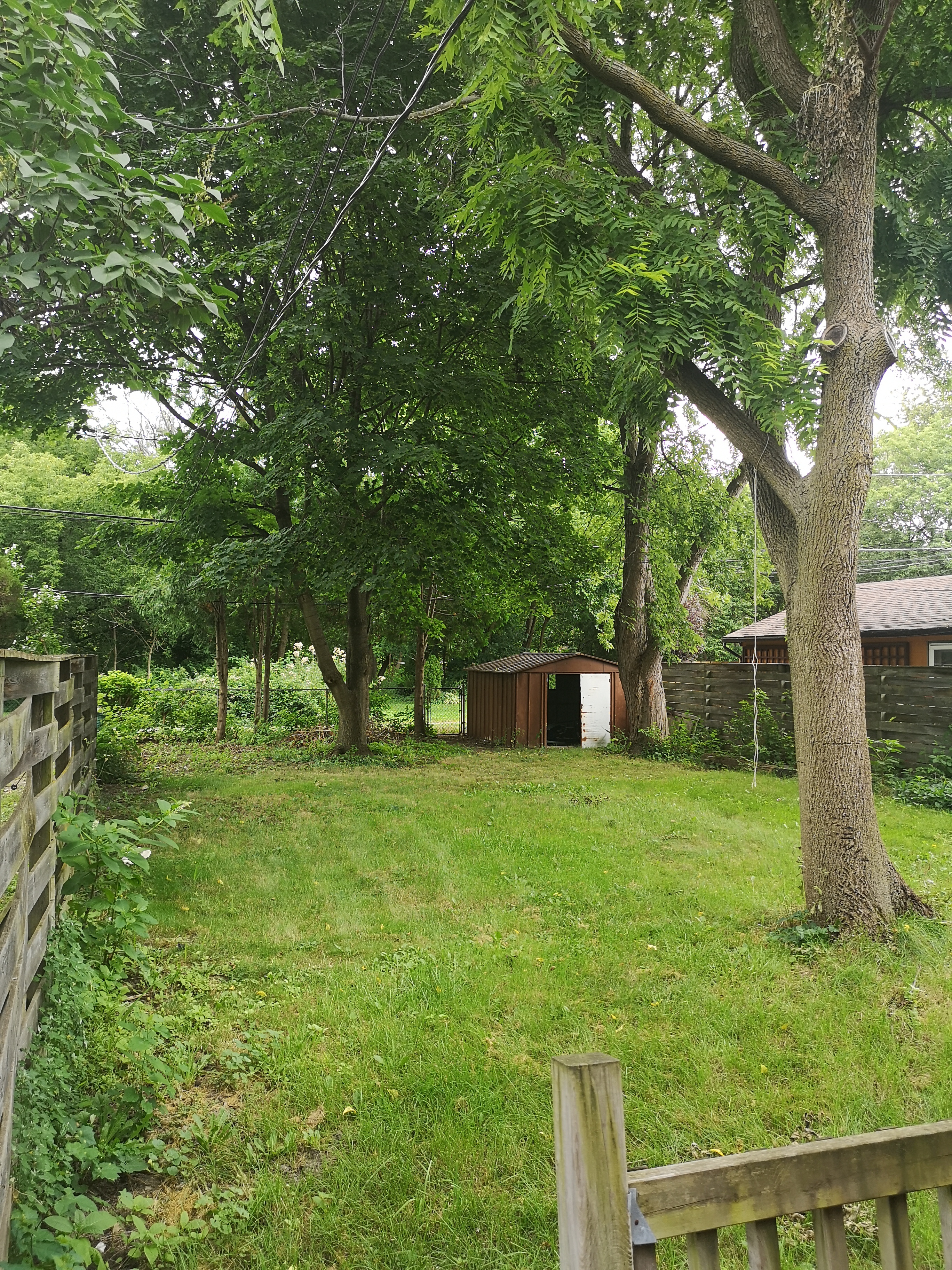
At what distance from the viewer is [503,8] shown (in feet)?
15.1

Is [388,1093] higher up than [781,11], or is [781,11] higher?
[781,11]

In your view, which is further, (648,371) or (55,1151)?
(648,371)

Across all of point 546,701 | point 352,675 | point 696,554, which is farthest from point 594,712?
point 352,675

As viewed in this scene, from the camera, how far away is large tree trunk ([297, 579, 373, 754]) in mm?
14172

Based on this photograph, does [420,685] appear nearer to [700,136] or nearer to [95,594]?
[95,594]

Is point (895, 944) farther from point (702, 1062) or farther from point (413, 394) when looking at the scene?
point (413, 394)

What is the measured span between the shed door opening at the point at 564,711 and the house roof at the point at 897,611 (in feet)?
12.3

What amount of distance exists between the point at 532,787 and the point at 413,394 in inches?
235

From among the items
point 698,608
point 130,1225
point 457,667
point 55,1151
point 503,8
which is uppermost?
point 503,8

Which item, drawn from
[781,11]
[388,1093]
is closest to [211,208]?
[388,1093]

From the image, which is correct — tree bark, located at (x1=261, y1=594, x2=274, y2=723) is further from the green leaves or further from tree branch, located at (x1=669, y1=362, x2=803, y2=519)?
the green leaves

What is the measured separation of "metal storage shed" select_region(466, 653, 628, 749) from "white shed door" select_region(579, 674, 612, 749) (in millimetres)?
12

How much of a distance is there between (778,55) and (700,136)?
3.20 ft

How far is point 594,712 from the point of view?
18.4m
